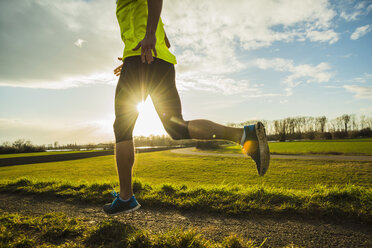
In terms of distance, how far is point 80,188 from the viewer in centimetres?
395

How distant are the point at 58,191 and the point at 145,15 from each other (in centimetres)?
359

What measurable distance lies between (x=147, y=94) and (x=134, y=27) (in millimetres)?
746

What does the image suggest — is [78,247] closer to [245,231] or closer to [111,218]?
[111,218]

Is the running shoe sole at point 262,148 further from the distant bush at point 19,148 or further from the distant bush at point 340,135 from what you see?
the distant bush at point 340,135

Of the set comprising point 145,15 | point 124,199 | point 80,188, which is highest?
point 145,15

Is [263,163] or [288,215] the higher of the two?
[263,163]

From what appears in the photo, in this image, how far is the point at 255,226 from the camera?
7.02 ft

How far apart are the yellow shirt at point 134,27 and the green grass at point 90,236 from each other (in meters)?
1.80

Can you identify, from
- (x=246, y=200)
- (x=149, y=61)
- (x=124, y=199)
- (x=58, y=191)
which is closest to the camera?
(x=149, y=61)

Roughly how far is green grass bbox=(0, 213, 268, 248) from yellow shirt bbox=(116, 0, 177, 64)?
5.89ft

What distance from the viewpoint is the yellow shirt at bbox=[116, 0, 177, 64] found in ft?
6.93

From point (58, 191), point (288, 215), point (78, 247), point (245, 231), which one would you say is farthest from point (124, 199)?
point (58, 191)

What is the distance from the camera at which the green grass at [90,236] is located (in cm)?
168

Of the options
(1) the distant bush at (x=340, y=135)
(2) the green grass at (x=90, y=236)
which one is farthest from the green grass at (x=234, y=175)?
(1) the distant bush at (x=340, y=135)
